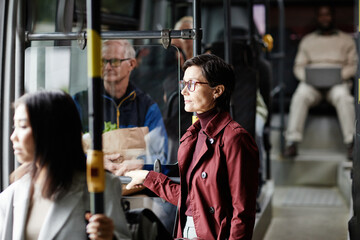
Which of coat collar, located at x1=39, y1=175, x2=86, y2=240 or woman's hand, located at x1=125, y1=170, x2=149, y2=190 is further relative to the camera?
woman's hand, located at x1=125, y1=170, x2=149, y2=190

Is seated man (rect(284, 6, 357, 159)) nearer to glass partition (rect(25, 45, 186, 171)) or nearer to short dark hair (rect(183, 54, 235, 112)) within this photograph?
glass partition (rect(25, 45, 186, 171))

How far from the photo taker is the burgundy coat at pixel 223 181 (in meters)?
2.03

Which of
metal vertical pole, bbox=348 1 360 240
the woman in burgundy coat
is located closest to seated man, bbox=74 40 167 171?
the woman in burgundy coat

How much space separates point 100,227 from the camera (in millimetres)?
1605

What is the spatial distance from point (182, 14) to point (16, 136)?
160 inches

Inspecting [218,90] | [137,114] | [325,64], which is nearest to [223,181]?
[218,90]

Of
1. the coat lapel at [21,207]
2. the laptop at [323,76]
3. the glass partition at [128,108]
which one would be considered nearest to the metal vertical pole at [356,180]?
the glass partition at [128,108]

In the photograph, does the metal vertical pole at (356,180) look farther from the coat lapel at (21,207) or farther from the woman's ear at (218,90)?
the coat lapel at (21,207)

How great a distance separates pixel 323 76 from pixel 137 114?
436cm

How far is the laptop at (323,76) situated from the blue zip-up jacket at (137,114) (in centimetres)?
425

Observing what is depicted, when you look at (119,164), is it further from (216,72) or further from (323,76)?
(323,76)

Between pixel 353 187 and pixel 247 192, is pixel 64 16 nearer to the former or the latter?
pixel 247 192

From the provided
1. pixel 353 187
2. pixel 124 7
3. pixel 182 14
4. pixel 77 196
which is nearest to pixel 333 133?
pixel 182 14

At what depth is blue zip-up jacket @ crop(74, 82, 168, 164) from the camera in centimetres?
256
